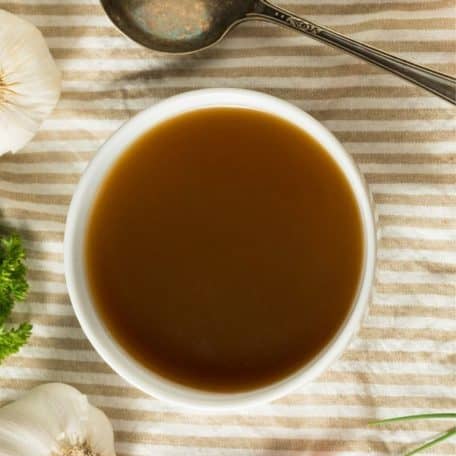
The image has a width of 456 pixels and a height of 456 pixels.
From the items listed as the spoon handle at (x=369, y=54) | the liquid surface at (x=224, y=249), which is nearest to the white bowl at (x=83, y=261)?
the liquid surface at (x=224, y=249)

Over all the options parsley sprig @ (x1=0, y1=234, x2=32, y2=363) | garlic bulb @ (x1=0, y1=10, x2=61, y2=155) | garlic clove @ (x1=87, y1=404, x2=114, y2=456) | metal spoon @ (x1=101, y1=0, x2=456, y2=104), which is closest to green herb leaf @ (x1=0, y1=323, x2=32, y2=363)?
parsley sprig @ (x1=0, y1=234, x2=32, y2=363)

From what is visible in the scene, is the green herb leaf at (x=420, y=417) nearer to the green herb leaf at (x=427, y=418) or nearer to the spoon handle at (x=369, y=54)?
the green herb leaf at (x=427, y=418)

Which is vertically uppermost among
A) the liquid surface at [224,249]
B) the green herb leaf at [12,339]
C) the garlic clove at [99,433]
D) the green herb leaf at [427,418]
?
the liquid surface at [224,249]

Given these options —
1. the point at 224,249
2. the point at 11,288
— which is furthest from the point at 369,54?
the point at 11,288

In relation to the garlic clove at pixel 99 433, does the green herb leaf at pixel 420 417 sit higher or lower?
higher

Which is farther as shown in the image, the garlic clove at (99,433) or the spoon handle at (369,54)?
the garlic clove at (99,433)

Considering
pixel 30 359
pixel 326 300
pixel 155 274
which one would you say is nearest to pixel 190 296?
pixel 155 274
